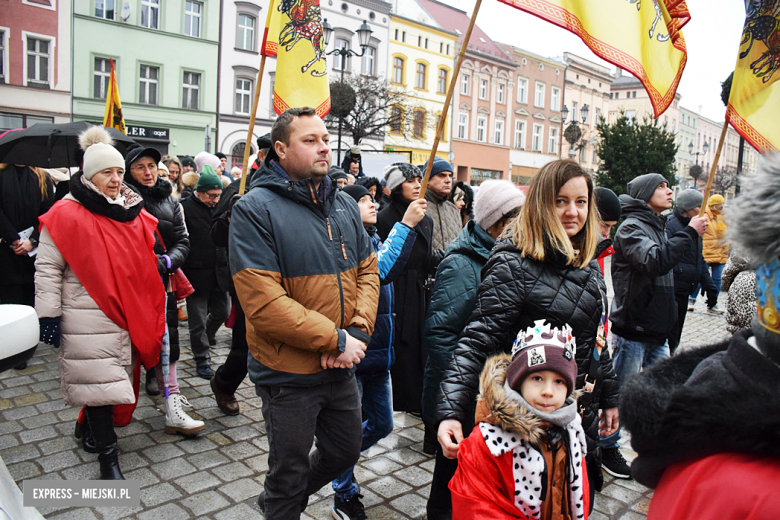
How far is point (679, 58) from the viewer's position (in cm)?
346

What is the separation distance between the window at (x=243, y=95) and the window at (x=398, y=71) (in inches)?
463

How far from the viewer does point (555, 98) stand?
172 ft

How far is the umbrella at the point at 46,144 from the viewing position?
5.56 meters

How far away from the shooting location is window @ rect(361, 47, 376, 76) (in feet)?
118

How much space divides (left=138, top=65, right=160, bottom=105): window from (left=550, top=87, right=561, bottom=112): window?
36.3 meters

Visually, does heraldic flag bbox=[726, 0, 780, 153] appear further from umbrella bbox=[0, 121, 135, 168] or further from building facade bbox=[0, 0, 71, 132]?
building facade bbox=[0, 0, 71, 132]

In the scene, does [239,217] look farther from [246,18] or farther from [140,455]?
[246,18]

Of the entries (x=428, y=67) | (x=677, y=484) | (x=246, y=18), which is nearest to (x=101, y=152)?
(x=677, y=484)

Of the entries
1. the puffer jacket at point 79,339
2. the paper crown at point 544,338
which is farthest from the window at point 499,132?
the paper crown at point 544,338

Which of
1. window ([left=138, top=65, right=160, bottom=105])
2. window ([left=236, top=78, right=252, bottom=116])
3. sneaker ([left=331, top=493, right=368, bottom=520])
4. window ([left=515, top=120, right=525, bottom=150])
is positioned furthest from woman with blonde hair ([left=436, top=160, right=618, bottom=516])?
window ([left=515, top=120, right=525, bottom=150])

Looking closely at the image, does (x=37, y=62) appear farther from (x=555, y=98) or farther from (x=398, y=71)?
(x=555, y=98)

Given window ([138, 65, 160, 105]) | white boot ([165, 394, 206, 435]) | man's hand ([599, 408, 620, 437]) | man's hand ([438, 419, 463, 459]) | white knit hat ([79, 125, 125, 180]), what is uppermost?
window ([138, 65, 160, 105])

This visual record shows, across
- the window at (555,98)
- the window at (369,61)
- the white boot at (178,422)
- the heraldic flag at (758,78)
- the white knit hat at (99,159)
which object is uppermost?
the window at (555,98)

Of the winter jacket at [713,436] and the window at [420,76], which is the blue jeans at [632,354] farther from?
the window at [420,76]
